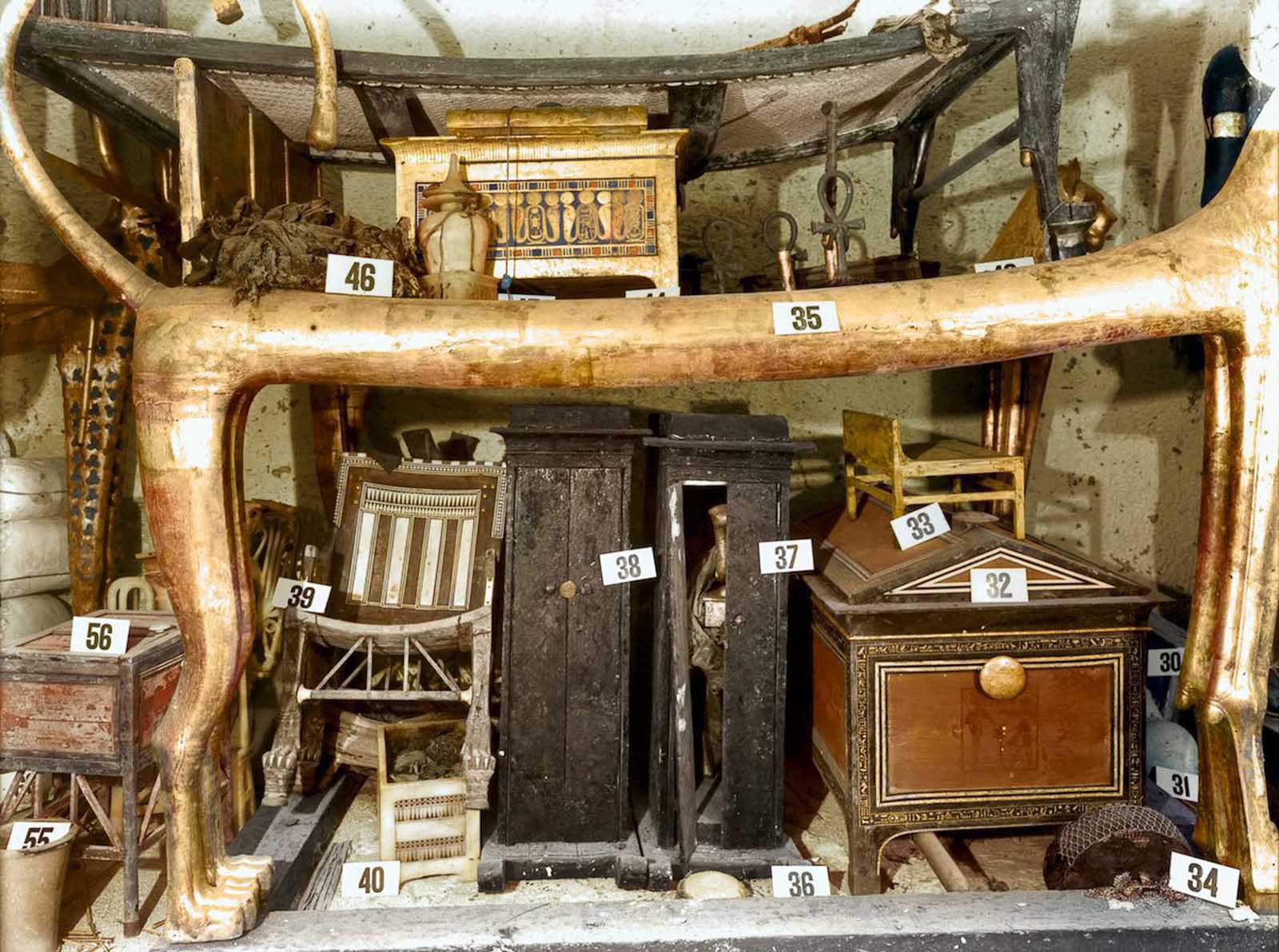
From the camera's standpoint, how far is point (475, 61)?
2.26 meters

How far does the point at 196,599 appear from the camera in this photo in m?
1.87

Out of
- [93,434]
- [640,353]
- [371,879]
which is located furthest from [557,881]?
[93,434]

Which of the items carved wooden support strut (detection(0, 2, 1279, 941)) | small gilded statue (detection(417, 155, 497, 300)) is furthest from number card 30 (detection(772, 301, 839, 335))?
small gilded statue (detection(417, 155, 497, 300))

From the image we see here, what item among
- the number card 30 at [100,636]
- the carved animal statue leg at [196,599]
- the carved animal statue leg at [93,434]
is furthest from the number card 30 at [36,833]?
the carved animal statue leg at [93,434]

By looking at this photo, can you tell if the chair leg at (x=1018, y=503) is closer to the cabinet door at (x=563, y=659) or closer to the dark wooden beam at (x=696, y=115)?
the cabinet door at (x=563, y=659)

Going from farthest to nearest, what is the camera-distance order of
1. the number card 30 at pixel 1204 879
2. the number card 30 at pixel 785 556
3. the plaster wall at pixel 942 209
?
the plaster wall at pixel 942 209, the number card 30 at pixel 785 556, the number card 30 at pixel 1204 879

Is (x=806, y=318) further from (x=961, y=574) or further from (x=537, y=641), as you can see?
(x=537, y=641)

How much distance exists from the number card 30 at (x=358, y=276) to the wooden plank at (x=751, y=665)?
1139 millimetres

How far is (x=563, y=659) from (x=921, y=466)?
4.23 feet

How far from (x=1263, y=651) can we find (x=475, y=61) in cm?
251

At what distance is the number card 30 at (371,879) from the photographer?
2.37 meters

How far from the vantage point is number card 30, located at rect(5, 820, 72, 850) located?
2.26 metres

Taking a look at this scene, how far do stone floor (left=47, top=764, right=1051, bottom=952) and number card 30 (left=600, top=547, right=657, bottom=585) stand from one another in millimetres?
912

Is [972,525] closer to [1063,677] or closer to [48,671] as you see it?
[1063,677]
